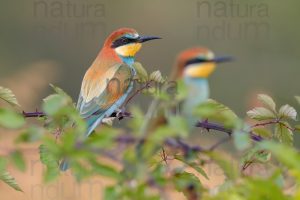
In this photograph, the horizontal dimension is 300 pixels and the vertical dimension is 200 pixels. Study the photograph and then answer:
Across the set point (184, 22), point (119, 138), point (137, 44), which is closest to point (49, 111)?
point (119, 138)

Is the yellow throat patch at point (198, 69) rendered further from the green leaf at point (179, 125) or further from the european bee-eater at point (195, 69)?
the green leaf at point (179, 125)

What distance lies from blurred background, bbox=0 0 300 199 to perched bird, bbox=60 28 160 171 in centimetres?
337

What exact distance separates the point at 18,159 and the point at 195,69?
1.06ft

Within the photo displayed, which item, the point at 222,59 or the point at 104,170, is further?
the point at 222,59

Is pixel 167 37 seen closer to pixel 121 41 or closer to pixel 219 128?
pixel 121 41

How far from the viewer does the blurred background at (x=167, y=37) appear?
6.04 meters

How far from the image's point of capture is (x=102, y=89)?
2.21 meters

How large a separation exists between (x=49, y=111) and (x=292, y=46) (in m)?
5.74

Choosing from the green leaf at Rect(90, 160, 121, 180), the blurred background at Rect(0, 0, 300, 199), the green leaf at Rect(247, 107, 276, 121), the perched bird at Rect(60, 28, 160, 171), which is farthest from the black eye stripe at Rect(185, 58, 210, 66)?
the blurred background at Rect(0, 0, 300, 199)

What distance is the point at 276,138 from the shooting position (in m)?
1.51

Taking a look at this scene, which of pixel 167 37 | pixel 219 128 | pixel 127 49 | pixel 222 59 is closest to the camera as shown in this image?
pixel 222 59

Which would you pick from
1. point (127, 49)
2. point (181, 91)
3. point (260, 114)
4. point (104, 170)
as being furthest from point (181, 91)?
point (127, 49)

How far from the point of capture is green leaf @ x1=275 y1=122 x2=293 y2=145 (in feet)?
4.84

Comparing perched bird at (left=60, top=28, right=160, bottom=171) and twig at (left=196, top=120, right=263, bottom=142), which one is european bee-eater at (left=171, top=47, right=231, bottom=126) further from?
perched bird at (left=60, top=28, right=160, bottom=171)
